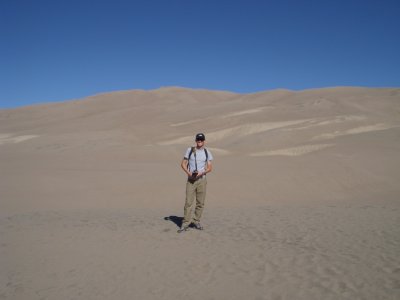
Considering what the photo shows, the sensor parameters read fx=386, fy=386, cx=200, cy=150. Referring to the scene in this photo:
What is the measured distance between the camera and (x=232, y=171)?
14.8m

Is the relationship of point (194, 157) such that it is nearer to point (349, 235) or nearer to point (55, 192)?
point (349, 235)

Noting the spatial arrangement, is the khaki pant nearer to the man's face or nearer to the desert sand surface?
the desert sand surface

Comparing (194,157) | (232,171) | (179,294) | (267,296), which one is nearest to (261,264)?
(267,296)

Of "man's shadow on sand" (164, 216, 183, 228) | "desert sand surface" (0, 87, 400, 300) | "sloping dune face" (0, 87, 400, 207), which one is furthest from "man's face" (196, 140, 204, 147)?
"sloping dune face" (0, 87, 400, 207)

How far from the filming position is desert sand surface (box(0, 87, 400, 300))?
4730 mm

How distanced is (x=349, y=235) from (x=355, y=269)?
1.84 meters

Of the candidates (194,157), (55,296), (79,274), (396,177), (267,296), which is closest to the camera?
(267,296)

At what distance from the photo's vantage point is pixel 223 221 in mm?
8289

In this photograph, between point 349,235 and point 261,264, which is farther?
point 349,235

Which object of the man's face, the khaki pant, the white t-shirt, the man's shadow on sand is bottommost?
the man's shadow on sand

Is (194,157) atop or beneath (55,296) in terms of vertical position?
atop

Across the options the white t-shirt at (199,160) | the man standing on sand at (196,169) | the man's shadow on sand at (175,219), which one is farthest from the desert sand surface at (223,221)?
the white t-shirt at (199,160)

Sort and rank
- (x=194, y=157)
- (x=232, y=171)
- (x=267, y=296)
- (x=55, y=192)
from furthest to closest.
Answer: (x=232, y=171), (x=55, y=192), (x=194, y=157), (x=267, y=296)

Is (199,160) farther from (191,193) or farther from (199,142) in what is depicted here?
(191,193)
